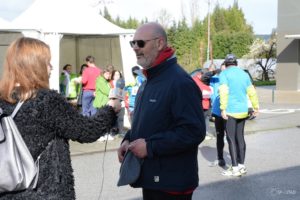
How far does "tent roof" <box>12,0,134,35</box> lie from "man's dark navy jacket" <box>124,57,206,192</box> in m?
8.82

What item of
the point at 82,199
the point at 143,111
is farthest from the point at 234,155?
the point at 143,111

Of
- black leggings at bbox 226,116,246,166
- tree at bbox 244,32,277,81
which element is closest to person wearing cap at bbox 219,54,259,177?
black leggings at bbox 226,116,246,166

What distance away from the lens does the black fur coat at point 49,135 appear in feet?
8.91

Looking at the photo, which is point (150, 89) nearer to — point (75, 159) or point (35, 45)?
point (35, 45)

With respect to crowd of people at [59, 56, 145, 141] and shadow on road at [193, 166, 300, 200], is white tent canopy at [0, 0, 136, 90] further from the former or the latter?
shadow on road at [193, 166, 300, 200]

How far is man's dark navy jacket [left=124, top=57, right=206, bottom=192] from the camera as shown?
3.09 meters

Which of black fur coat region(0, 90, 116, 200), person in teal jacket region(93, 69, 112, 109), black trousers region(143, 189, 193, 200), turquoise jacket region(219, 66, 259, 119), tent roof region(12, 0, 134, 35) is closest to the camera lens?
black fur coat region(0, 90, 116, 200)

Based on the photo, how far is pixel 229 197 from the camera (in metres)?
Answer: 6.31

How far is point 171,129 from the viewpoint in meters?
3.14

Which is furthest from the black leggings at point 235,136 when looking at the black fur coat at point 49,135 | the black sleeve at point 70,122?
the black fur coat at point 49,135

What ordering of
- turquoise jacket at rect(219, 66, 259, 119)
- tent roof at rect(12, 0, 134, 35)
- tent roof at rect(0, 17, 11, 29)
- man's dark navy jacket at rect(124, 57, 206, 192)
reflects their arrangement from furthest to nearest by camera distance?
1. tent roof at rect(12, 0, 134, 35)
2. tent roof at rect(0, 17, 11, 29)
3. turquoise jacket at rect(219, 66, 259, 119)
4. man's dark navy jacket at rect(124, 57, 206, 192)

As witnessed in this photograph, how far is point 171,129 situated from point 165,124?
0.06 metres

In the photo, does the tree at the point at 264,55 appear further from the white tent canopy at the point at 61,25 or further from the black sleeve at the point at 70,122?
the black sleeve at the point at 70,122

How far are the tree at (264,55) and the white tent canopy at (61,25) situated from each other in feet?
79.7
